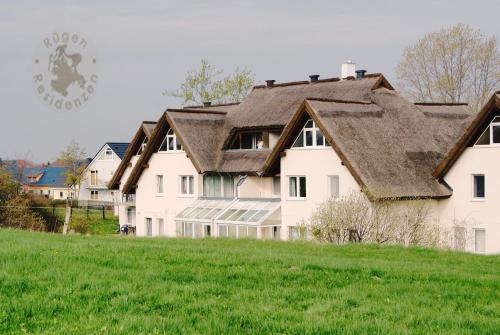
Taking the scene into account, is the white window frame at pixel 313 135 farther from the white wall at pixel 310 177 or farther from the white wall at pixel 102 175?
the white wall at pixel 102 175

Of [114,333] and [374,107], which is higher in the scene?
[374,107]

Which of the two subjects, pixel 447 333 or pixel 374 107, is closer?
pixel 447 333

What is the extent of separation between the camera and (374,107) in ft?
137

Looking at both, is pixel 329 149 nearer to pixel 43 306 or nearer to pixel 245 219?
pixel 245 219

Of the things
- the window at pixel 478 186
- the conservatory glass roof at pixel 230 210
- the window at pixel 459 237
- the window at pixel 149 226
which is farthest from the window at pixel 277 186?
the window at pixel 149 226

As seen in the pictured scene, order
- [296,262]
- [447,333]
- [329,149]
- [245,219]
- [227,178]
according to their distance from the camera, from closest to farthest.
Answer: [447,333] → [296,262] → [329,149] → [245,219] → [227,178]

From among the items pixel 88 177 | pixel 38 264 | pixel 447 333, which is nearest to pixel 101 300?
pixel 38 264

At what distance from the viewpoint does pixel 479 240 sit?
3628 centimetres

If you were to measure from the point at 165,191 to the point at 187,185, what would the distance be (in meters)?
2.05

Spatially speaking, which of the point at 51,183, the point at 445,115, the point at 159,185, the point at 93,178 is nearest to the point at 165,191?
the point at 159,185

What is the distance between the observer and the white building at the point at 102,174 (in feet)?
316

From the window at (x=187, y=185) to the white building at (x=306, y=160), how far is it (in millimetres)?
59

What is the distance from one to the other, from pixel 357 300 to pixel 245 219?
29680 mm

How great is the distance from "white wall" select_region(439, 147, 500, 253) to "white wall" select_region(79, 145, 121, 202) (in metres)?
62.7
